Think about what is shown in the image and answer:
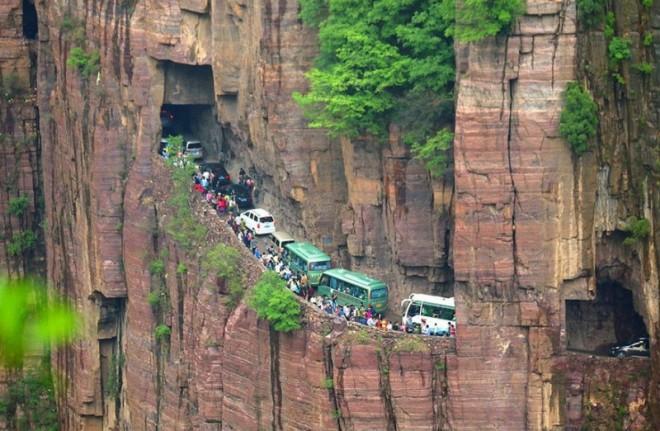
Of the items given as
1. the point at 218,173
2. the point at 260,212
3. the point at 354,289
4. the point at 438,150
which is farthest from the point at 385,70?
the point at 218,173

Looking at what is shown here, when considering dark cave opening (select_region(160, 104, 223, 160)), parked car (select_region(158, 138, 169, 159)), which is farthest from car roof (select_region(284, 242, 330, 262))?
dark cave opening (select_region(160, 104, 223, 160))

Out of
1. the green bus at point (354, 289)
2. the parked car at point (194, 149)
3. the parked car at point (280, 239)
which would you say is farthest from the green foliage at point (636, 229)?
the parked car at point (194, 149)

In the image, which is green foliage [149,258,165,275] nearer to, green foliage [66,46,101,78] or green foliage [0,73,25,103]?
green foliage [66,46,101,78]

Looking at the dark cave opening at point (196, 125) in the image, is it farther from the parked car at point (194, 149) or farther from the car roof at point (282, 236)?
the car roof at point (282, 236)

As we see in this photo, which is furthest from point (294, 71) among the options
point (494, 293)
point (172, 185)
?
point (494, 293)

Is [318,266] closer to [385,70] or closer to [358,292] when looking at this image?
[358,292]
